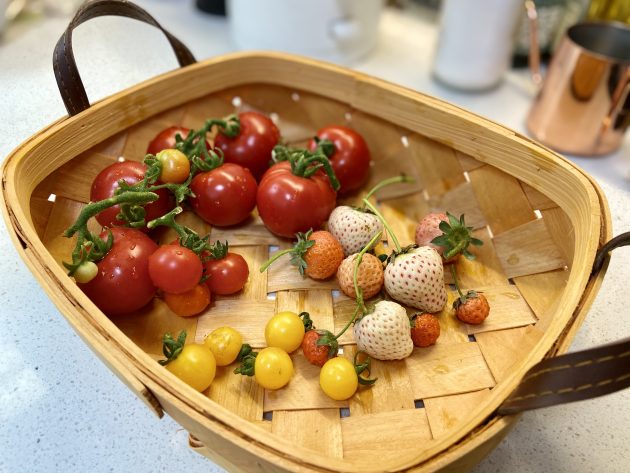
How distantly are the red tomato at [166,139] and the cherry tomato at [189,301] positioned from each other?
21 centimetres

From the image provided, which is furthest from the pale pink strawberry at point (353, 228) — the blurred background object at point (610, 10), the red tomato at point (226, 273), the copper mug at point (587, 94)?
the blurred background object at point (610, 10)

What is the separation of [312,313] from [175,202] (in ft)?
0.78

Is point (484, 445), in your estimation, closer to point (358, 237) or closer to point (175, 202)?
point (358, 237)

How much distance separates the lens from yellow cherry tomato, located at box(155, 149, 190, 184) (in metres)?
0.67

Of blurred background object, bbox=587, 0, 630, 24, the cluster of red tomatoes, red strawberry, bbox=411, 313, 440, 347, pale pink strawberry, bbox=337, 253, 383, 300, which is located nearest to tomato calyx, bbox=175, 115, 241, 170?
the cluster of red tomatoes

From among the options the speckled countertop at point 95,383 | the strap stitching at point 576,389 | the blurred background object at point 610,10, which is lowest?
the speckled countertop at point 95,383

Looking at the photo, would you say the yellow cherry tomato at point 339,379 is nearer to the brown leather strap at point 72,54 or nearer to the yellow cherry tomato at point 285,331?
the yellow cherry tomato at point 285,331

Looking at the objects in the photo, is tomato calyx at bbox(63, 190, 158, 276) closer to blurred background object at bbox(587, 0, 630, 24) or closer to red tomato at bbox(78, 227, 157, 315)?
red tomato at bbox(78, 227, 157, 315)

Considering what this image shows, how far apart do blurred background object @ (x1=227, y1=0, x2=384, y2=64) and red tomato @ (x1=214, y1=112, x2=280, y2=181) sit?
0.26 meters

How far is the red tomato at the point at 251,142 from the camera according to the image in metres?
0.76

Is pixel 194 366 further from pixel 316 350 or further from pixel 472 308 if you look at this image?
pixel 472 308

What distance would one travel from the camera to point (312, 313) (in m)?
0.66

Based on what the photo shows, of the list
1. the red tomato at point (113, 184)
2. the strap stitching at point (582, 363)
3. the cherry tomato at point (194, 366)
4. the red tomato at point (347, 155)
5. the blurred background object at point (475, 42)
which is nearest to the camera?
the strap stitching at point (582, 363)

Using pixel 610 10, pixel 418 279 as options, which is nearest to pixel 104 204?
pixel 418 279
